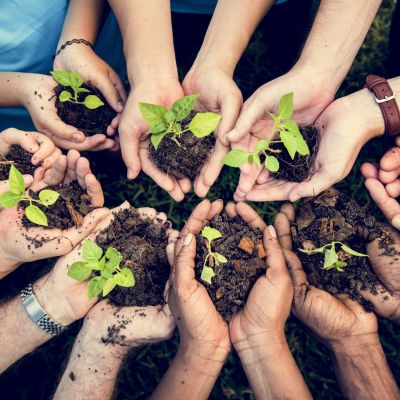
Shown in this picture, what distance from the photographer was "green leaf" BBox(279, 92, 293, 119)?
198 cm

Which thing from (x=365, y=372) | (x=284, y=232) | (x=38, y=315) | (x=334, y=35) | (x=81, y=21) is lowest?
(x=38, y=315)

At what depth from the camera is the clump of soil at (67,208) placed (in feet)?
8.02

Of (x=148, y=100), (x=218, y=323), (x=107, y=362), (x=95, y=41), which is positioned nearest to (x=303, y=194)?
(x=218, y=323)

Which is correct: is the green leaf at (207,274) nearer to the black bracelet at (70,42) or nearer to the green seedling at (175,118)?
the green seedling at (175,118)

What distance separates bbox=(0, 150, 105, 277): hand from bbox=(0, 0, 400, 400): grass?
0.62 meters

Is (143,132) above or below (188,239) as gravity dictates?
above

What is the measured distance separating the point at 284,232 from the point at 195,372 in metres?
0.97

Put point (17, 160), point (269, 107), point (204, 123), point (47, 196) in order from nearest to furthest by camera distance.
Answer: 1. point (204, 123)
2. point (47, 196)
3. point (269, 107)
4. point (17, 160)

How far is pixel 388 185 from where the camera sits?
2436 millimetres

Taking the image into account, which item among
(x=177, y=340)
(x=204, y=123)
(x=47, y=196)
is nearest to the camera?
(x=204, y=123)

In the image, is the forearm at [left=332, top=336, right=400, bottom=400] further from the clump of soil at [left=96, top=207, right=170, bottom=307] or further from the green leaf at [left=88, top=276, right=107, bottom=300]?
the green leaf at [left=88, top=276, right=107, bottom=300]

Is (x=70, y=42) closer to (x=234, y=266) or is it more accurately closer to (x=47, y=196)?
(x=47, y=196)

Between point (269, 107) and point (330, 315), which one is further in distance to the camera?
point (269, 107)

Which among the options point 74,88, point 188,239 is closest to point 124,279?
point 188,239
